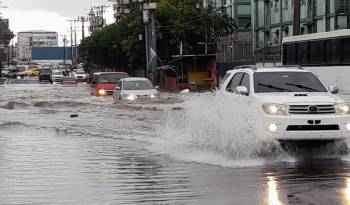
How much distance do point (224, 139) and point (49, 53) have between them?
14411 cm

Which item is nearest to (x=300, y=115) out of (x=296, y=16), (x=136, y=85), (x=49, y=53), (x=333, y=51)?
(x=333, y=51)

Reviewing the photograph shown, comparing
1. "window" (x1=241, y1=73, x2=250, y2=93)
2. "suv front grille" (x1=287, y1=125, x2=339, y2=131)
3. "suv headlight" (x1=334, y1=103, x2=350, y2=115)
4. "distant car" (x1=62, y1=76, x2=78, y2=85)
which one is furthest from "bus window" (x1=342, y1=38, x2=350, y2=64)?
"distant car" (x1=62, y1=76, x2=78, y2=85)

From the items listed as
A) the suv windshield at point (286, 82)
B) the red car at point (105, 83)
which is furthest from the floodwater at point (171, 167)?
the red car at point (105, 83)

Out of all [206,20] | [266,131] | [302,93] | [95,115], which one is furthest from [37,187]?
[206,20]

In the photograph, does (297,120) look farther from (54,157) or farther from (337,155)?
(54,157)

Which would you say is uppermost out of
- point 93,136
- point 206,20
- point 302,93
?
point 206,20

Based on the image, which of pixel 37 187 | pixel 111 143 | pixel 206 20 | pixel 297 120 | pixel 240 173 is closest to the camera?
pixel 37 187

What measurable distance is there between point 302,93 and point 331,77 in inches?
574

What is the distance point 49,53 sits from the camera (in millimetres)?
153125

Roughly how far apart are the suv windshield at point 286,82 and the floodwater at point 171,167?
823 millimetres

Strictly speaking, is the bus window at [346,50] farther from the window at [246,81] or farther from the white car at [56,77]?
the white car at [56,77]

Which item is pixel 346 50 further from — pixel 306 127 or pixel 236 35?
pixel 236 35

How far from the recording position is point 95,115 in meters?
24.6

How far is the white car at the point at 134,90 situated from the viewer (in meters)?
28.3
